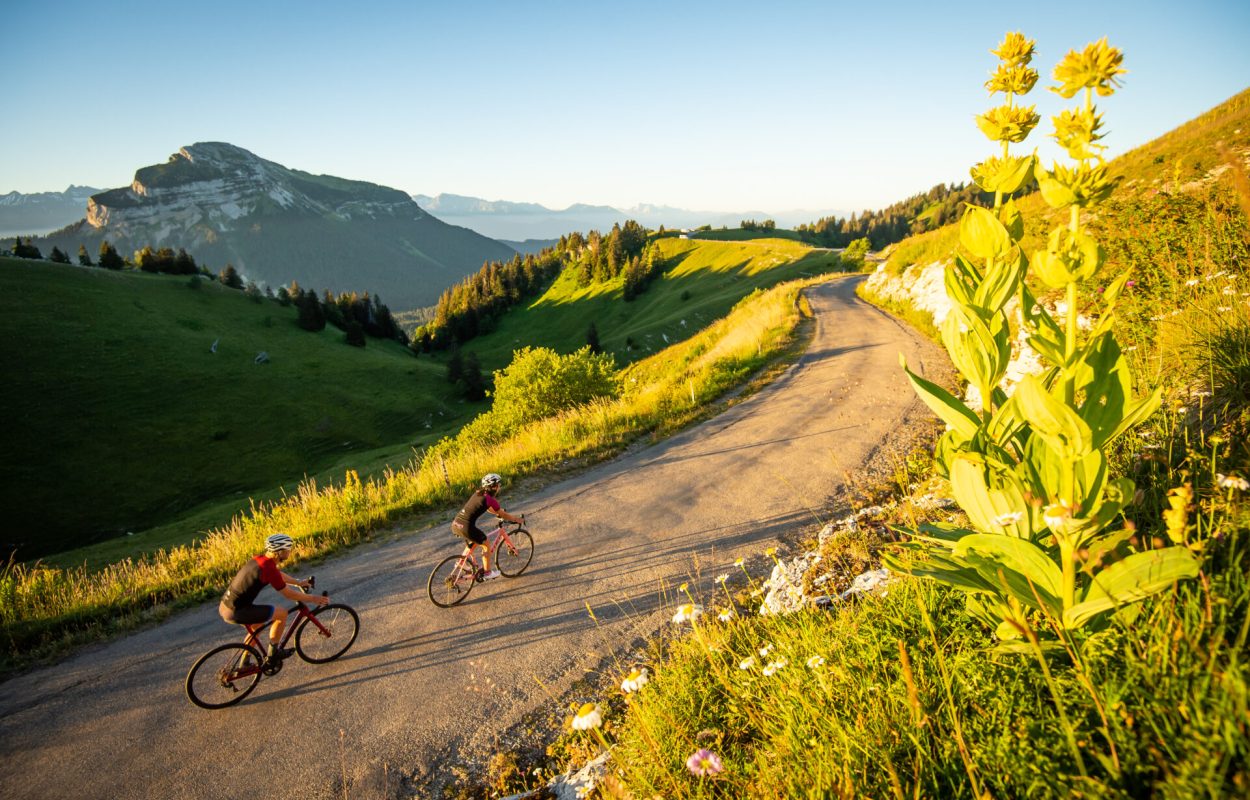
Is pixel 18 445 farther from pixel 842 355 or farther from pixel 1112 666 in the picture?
pixel 1112 666

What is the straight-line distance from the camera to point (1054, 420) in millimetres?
2258

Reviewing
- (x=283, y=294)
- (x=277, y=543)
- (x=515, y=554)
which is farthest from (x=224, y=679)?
(x=283, y=294)

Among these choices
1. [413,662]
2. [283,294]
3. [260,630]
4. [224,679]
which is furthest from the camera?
[283,294]

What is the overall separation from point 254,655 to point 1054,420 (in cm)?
865

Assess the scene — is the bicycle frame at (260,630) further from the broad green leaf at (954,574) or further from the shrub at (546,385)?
the shrub at (546,385)

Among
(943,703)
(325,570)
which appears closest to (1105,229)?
(943,703)

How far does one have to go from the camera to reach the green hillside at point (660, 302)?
250 ft

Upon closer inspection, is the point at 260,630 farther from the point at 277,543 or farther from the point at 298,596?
the point at 277,543

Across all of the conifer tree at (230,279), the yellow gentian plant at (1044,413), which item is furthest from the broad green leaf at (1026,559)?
the conifer tree at (230,279)

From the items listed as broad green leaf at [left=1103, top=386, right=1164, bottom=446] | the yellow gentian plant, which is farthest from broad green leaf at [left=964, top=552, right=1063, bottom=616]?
broad green leaf at [left=1103, top=386, right=1164, bottom=446]

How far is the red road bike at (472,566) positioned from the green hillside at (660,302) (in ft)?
201

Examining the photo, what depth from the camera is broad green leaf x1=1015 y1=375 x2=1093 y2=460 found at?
2199 millimetres

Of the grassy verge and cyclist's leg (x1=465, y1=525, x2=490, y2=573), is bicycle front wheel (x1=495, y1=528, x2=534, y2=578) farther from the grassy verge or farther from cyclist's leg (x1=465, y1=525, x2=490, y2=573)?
the grassy verge

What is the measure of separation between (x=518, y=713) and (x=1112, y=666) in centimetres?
547
